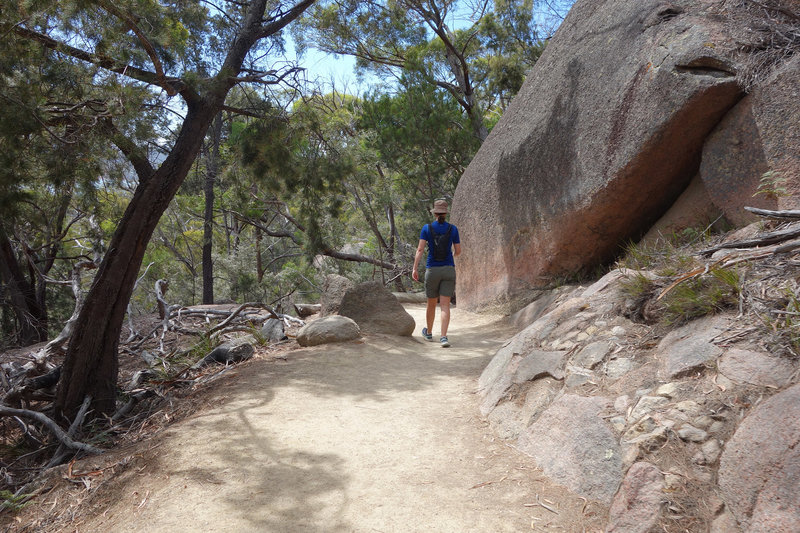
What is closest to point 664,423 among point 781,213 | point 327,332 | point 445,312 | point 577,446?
point 577,446

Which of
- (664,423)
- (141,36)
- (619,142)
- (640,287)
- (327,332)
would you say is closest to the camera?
(664,423)

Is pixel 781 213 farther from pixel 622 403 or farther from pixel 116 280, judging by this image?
pixel 116 280

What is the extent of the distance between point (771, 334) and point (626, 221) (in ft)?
13.3

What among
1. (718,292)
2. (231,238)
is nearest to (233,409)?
(718,292)

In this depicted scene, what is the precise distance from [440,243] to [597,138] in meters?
2.17

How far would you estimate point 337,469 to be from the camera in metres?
3.04

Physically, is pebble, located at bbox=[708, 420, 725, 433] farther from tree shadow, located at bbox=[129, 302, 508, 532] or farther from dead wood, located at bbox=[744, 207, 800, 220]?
tree shadow, located at bbox=[129, 302, 508, 532]

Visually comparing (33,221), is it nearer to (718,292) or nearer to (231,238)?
(718,292)

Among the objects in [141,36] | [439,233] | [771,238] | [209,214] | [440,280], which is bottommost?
[440,280]

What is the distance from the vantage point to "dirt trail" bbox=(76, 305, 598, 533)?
8.18 feet

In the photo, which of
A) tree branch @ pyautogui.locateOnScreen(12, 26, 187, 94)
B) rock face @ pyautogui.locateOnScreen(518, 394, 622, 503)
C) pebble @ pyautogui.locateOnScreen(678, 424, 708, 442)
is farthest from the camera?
tree branch @ pyautogui.locateOnScreen(12, 26, 187, 94)

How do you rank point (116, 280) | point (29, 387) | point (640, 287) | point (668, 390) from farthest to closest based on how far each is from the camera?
point (29, 387), point (116, 280), point (640, 287), point (668, 390)

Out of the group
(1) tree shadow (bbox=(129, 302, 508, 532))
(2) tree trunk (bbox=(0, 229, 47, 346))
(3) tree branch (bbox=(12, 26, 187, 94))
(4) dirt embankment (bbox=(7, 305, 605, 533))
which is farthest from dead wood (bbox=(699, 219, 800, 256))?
(2) tree trunk (bbox=(0, 229, 47, 346))

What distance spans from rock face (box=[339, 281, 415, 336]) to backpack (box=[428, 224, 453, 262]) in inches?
37.8
